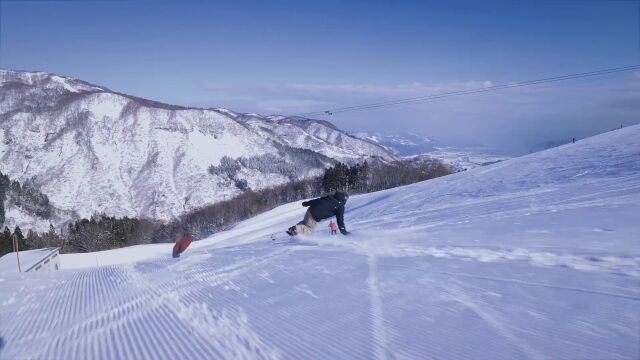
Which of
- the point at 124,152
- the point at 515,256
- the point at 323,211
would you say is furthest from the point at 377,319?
the point at 124,152

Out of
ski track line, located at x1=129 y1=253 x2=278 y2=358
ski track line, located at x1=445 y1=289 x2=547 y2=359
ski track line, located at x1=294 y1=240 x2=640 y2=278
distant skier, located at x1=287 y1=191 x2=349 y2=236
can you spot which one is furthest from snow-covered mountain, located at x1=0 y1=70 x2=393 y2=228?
ski track line, located at x1=445 y1=289 x2=547 y2=359

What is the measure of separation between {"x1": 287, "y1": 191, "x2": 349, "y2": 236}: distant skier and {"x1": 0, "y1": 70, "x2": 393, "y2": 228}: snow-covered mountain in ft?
373

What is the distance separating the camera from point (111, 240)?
66.9 metres

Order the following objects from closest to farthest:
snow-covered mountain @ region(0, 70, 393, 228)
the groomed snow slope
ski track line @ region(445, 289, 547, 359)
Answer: ski track line @ region(445, 289, 547, 359), the groomed snow slope, snow-covered mountain @ region(0, 70, 393, 228)

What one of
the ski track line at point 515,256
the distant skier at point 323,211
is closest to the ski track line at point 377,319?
the ski track line at point 515,256

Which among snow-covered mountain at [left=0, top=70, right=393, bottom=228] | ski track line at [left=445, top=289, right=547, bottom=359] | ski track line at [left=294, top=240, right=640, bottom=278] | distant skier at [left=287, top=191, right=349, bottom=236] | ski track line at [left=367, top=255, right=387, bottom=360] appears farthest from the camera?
snow-covered mountain at [left=0, top=70, right=393, bottom=228]

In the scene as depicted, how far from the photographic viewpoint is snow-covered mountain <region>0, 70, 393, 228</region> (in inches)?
4897

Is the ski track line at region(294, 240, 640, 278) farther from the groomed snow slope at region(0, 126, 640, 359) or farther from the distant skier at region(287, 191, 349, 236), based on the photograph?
the distant skier at region(287, 191, 349, 236)

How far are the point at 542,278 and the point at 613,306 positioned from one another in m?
1.25

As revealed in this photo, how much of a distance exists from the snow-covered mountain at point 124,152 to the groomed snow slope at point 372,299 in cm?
11699

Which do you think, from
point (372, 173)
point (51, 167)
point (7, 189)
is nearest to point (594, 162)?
point (372, 173)

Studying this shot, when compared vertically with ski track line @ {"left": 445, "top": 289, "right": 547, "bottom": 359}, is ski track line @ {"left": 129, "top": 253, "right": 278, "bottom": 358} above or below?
above

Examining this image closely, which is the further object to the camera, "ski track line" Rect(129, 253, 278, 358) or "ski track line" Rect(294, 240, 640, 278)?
"ski track line" Rect(294, 240, 640, 278)

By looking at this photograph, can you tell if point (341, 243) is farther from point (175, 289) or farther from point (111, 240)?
point (111, 240)
